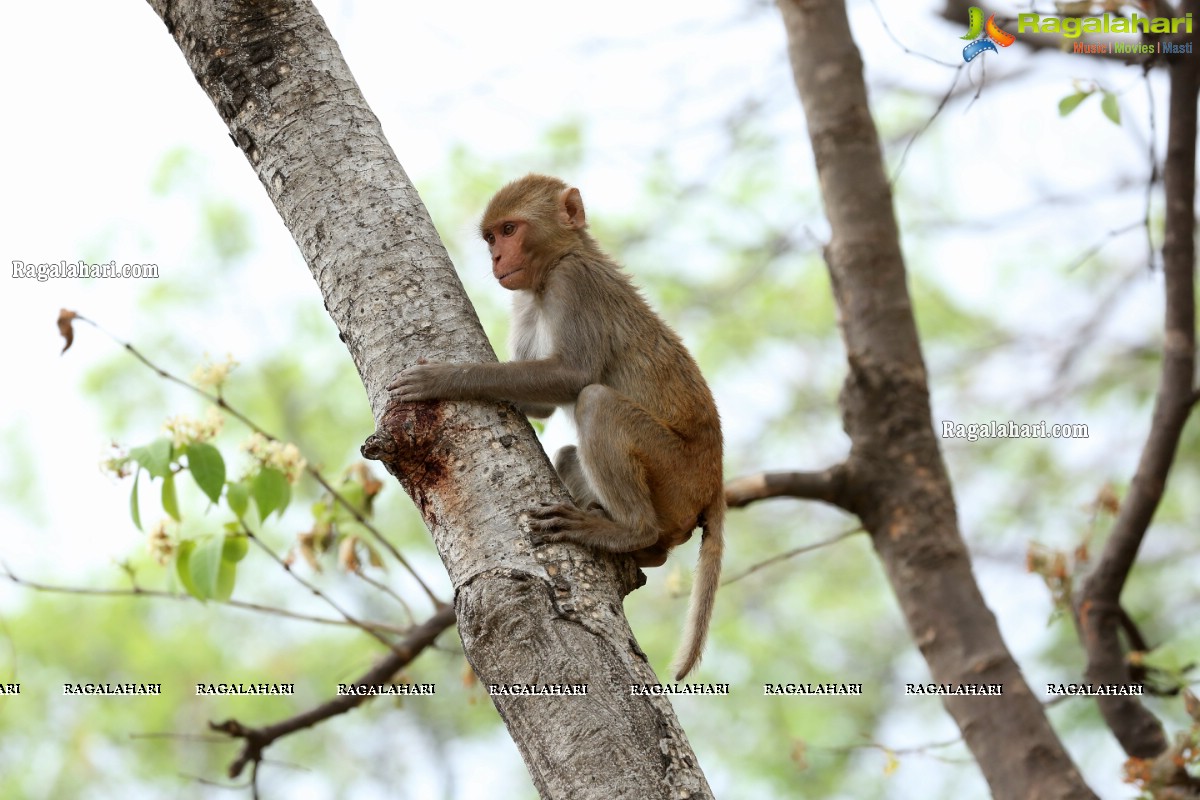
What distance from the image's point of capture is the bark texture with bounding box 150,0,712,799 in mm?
2342

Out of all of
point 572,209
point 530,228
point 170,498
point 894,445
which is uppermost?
point 572,209

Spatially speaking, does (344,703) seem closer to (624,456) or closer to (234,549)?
(234,549)

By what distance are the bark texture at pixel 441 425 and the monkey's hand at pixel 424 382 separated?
34 mm

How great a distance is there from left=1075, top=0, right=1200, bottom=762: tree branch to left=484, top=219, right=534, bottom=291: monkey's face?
108 inches

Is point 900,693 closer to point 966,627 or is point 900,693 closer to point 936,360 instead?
point 936,360

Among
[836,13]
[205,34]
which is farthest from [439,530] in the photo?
[836,13]

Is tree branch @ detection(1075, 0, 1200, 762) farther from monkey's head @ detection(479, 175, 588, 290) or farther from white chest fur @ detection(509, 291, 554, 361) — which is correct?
white chest fur @ detection(509, 291, 554, 361)

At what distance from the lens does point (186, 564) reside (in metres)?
4.06

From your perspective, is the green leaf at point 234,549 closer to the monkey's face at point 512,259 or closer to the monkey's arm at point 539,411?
the monkey's arm at point 539,411

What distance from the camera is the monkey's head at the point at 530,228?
4941mm

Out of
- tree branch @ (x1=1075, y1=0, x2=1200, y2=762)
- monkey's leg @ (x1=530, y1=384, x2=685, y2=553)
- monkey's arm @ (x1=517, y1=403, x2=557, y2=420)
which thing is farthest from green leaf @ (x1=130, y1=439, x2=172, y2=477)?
tree branch @ (x1=1075, y1=0, x2=1200, y2=762)

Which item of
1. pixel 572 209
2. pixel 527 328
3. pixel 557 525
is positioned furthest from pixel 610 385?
pixel 557 525

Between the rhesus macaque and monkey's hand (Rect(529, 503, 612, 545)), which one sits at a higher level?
the rhesus macaque

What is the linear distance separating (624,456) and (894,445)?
1729mm
